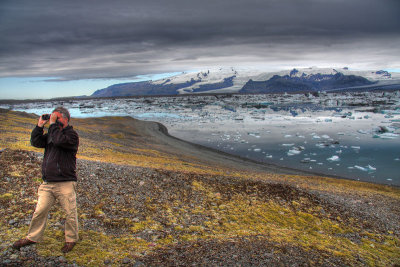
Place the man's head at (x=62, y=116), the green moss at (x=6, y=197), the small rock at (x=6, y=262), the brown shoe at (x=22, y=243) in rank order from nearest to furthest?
the small rock at (x=6, y=262) < the brown shoe at (x=22, y=243) < the man's head at (x=62, y=116) < the green moss at (x=6, y=197)

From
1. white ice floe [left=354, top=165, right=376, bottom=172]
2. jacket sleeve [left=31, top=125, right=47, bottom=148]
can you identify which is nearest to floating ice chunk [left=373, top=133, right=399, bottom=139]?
white ice floe [left=354, top=165, right=376, bottom=172]

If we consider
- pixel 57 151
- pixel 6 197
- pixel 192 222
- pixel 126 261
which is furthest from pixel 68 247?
pixel 192 222

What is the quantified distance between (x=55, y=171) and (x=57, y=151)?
1.36ft

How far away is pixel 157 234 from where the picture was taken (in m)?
7.54

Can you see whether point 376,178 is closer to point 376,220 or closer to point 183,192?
point 376,220

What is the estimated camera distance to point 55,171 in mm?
5840

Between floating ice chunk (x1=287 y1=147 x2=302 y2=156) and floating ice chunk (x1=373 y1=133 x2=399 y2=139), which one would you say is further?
floating ice chunk (x1=373 y1=133 x2=399 y2=139)

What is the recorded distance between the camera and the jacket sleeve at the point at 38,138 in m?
5.91

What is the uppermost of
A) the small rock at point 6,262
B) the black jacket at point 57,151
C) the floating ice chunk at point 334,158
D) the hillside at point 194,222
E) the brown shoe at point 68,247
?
the black jacket at point 57,151

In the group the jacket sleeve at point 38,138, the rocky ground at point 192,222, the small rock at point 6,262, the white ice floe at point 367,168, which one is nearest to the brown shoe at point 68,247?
the rocky ground at point 192,222

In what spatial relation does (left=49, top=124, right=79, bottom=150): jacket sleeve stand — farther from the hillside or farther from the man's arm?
the hillside

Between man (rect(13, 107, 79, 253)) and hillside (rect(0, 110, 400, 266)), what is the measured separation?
18.2 inches

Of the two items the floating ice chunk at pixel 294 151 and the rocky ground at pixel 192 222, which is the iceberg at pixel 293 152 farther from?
the rocky ground at pixel 192 222

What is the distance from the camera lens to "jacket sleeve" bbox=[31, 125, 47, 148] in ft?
19.4
